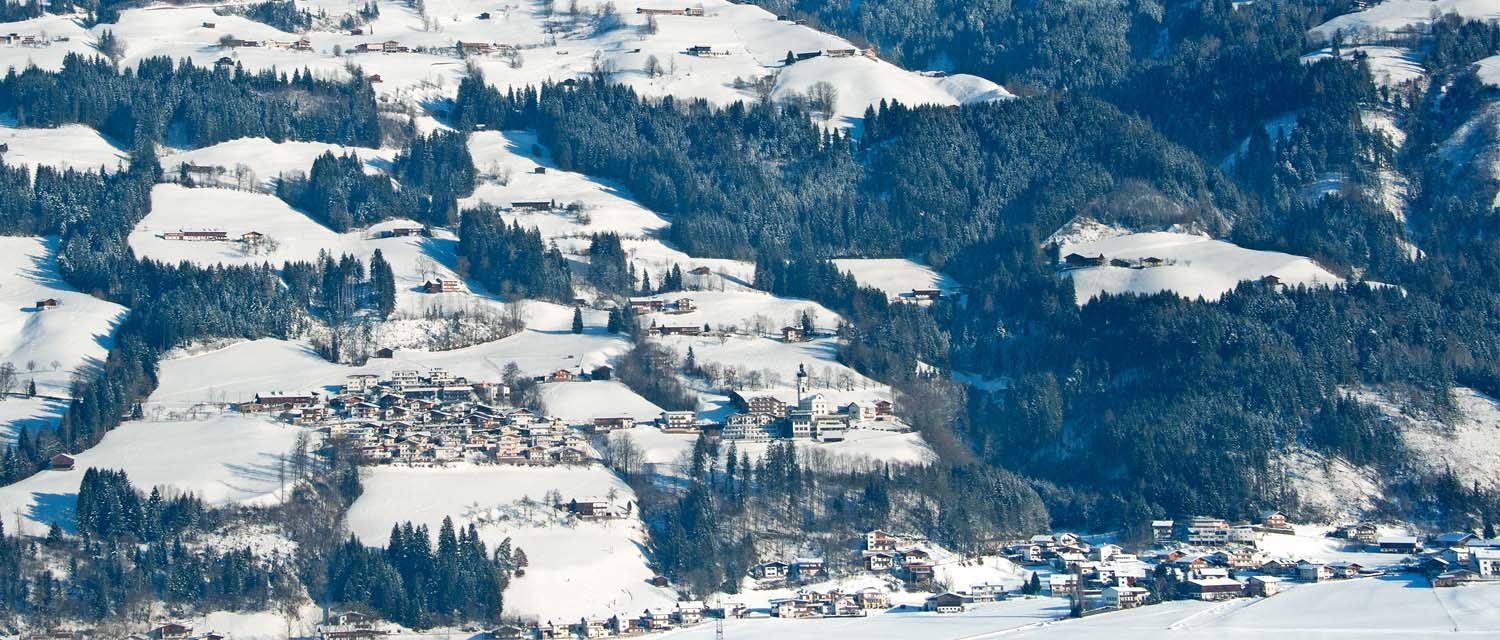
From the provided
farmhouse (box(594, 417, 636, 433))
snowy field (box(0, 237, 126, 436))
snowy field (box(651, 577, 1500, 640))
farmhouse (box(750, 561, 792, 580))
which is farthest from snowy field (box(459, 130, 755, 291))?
snowy field (box(651, 577, 1500, 640))

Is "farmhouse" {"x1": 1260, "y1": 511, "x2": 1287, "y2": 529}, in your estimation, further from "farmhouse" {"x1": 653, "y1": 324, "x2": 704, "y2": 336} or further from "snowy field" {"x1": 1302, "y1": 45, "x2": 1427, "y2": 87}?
"snowy field" {"x1": 1302, "y1": 45, "x2": 1427, "y2": 87}

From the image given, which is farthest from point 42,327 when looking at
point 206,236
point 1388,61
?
point 1388,61

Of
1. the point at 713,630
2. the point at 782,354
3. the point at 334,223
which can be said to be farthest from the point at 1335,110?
the point at 713,630

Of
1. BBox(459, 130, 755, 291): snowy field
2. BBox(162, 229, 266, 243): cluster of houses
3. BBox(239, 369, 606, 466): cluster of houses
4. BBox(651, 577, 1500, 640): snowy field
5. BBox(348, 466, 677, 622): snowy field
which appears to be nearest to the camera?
BBox(651, 577, 1500, 640): snowy field

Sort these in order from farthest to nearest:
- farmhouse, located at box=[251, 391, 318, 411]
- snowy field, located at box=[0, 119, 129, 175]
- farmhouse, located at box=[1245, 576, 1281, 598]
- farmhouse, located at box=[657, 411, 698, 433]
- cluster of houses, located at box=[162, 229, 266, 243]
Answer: snowy field, located at box=[0, 119, 129, 175], cluster of houses, located at box=[162, 229, 266, 243], farmhouse, located at box=[657, 411, 698, 433], farmhouse, located at box=[251, 391, 318, 411], farmhouse, located at box=[1245, 576, 1281, 598]

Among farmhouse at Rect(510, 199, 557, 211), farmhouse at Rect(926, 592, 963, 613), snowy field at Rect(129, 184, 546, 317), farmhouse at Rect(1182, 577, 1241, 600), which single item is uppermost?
farmhouse at Rect(510, 199, 557, 211)

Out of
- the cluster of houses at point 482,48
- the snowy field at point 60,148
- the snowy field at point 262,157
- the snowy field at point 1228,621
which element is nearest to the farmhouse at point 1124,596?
the snowy field at point 1228,621

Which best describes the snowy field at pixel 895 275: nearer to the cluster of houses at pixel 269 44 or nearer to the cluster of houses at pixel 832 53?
the cluster of houses at pixel 832 53
